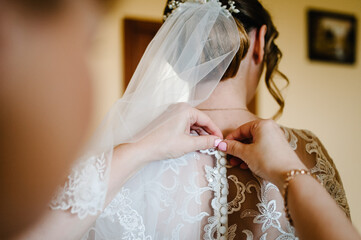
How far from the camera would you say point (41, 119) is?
4.70ft

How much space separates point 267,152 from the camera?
0.71 metres

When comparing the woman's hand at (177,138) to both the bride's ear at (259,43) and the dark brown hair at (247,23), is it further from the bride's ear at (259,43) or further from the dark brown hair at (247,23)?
the bride's ear at (259,43)

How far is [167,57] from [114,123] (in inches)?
10.0

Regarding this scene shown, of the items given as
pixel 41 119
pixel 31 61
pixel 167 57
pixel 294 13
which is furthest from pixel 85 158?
pixel 294 13

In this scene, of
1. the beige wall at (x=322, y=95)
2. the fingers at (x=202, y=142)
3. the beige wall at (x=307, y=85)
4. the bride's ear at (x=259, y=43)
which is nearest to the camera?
the fingers at (x=202, y=142)

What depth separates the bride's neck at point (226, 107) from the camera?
0.93 meters

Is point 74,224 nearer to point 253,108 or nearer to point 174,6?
point 174,6

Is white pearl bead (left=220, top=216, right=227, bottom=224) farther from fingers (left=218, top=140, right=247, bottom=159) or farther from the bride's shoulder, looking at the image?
the bride's shoulder

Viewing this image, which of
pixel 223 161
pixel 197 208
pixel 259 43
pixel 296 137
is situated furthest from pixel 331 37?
pixel 197 208

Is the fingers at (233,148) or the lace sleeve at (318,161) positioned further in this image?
the lace sleeve at (318,161)

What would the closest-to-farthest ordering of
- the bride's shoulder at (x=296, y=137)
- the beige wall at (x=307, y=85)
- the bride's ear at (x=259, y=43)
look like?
the bride's shoulder at (x=296, y=137)
the bride's ear at (x=259, y=43)
the beige wall at (x=307, y=85)

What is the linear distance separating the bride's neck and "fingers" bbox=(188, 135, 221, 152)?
0.28 feet

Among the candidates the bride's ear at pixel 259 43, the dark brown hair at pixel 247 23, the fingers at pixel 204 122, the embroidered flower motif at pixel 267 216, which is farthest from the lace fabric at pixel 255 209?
the bride's ear at pixel 259 43

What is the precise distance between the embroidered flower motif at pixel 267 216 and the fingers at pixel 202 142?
0.65 ft
